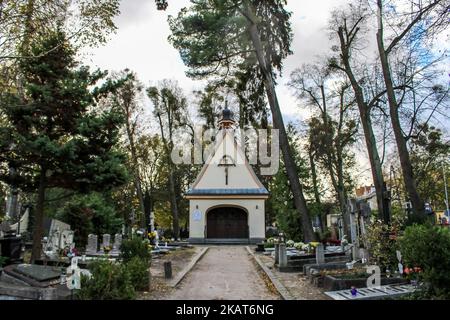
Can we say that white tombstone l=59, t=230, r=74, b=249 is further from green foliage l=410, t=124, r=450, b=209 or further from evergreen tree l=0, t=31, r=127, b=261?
green foliage l=410, t=124, r=450, b=209

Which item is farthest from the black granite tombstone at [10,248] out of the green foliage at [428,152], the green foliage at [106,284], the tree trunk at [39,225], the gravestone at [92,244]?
the green foliage at [428,152]

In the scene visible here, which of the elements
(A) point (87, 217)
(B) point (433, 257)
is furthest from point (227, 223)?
(B) point (433, 257)

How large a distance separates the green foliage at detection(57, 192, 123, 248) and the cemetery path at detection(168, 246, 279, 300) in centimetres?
772

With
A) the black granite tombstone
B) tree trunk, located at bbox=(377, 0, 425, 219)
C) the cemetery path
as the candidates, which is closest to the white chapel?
the cemetery path

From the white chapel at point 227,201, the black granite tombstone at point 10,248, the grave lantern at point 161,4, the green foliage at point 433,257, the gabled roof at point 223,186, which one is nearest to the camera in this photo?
the green foliage at point 433,257

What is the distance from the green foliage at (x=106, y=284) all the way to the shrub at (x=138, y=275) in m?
1.25

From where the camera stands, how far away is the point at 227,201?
2822cm

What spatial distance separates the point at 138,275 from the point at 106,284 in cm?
173

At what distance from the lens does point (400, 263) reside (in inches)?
351

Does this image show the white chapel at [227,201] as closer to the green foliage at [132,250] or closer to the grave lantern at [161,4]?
the green foliage at [132,250]

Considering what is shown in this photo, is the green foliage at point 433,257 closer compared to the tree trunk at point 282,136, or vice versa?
the green foliage at point 433,257

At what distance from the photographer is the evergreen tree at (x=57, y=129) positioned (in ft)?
38.1

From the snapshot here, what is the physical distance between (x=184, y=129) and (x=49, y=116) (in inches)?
835
